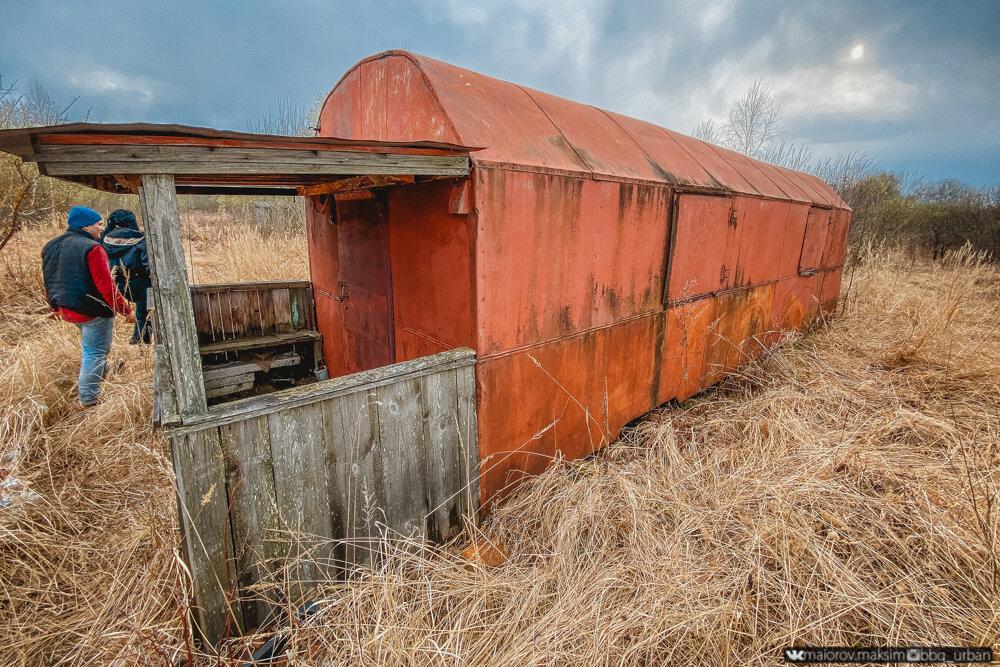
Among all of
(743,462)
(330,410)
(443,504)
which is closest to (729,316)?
(743,462)

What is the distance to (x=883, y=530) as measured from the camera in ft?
7.30

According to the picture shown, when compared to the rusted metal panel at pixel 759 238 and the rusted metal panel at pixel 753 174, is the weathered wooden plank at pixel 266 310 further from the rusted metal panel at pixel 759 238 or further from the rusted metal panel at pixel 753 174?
the rusted metal panel at pixel 753 174

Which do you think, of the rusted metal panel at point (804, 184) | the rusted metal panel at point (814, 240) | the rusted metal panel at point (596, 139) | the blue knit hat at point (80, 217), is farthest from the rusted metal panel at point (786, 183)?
the blue knit hat at point (80, 217)

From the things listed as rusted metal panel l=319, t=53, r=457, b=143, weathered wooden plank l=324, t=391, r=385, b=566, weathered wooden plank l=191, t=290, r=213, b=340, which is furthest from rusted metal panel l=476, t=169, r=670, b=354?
weathered wooden plank l=191, t=290, r=213, b=340

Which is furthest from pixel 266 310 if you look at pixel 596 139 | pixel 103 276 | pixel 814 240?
pixel 814 240

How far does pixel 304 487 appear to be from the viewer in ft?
6.69

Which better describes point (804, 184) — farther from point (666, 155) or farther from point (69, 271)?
point (69, 271)

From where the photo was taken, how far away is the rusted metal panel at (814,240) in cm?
610

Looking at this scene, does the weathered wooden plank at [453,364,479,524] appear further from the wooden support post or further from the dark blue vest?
the dark blue vest

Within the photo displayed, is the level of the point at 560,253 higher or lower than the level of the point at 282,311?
higher

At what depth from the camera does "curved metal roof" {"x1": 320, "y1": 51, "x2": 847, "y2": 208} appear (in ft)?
8.04

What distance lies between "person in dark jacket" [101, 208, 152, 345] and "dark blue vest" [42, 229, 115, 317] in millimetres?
485

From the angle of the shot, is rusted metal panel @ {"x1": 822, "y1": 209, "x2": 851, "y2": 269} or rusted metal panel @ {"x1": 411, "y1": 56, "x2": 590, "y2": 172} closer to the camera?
rusted metal panel @ {"x1": 411, "y1": 56, "x2": 590, "y2": 172}

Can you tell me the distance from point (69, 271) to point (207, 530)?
11.9ft
